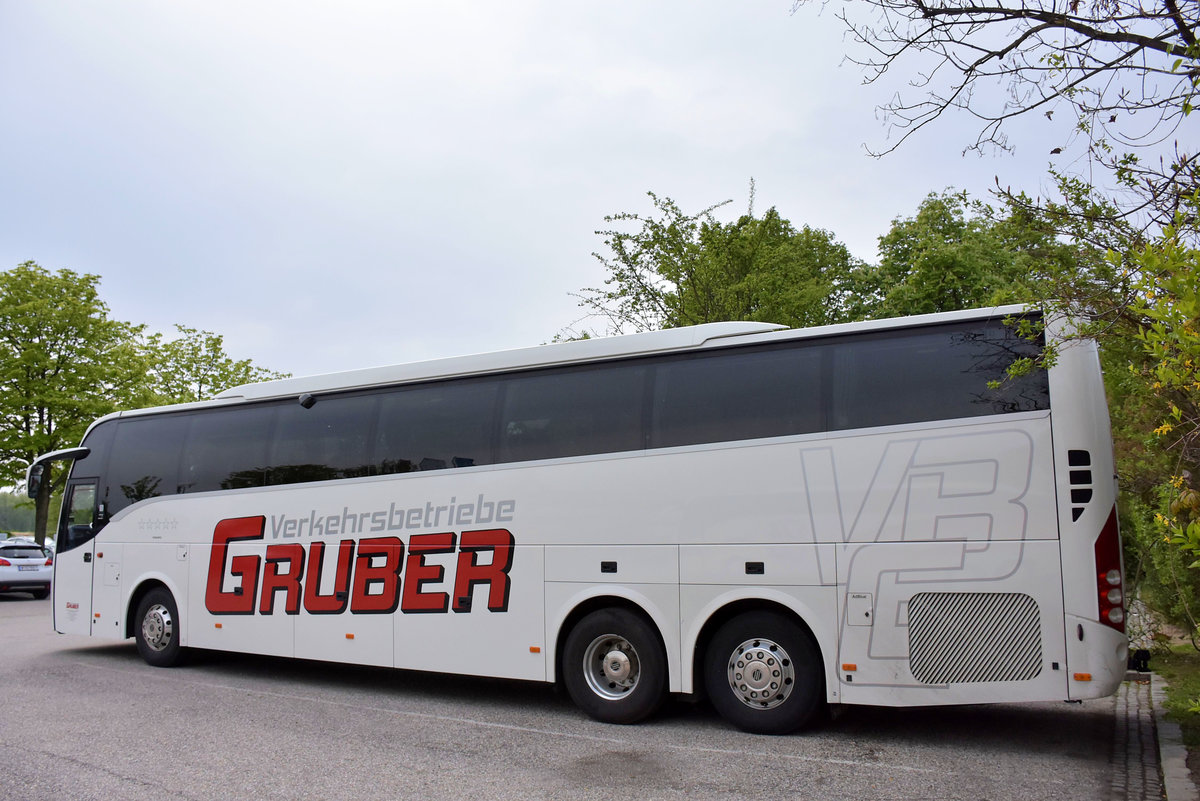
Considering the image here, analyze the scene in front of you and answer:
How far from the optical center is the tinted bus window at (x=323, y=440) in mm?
10570

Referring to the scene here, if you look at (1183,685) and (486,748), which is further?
(1183,685)

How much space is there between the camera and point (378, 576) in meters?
10.2

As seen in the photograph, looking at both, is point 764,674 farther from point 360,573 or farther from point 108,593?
point 108,593

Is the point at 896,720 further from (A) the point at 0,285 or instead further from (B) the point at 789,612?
(A) the point at 0,285

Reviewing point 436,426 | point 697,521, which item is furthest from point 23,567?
point 697,521

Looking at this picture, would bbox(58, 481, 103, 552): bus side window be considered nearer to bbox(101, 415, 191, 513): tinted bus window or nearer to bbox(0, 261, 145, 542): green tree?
bbox(101, 415, 191, 513): tinted bus window

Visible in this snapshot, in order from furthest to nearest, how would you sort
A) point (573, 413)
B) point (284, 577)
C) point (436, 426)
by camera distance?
point (284, 577)
point (436, 426)
point (573, 413)

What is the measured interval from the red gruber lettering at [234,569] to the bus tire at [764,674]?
19.1 ft

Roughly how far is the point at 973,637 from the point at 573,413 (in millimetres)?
3906

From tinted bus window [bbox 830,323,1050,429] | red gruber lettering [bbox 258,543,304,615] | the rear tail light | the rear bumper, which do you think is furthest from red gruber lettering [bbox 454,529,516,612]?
the rear bumper

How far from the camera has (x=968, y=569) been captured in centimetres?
727

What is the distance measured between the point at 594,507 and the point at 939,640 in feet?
10.2

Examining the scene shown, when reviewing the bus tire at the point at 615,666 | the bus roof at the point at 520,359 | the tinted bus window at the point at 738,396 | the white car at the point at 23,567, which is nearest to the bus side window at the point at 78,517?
the bus roof at the point at 520,359

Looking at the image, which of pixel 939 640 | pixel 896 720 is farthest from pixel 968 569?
pixel 896 720
